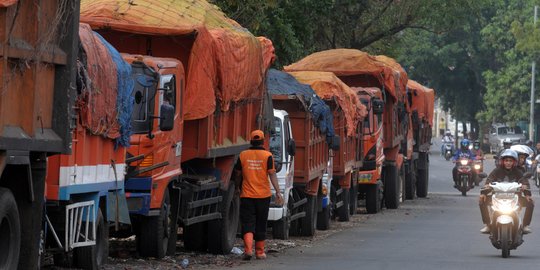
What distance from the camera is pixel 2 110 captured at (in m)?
10.4

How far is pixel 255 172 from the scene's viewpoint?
1753 centimetres

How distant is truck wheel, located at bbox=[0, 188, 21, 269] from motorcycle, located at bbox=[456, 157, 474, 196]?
29.5m

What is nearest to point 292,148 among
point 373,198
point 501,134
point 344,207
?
point 344,207

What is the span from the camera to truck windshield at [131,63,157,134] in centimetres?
1568

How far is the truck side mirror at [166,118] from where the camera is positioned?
1513cm

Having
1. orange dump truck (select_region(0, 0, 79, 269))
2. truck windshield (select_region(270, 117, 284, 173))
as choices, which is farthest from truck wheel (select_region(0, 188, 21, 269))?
truck windshield (select_region(270, 117, 284, 173))

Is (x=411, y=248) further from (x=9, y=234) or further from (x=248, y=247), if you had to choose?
(x=9, y=234)

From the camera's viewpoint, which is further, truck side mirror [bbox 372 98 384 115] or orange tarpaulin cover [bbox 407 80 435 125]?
orange tarpaulin cover [bbox 407 80 435 125]

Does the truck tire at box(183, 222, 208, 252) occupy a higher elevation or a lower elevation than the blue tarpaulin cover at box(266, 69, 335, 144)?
lower

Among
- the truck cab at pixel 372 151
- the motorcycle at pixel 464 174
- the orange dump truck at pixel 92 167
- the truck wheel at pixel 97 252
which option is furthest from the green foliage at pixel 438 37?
the truck wheel at pixel 97 252

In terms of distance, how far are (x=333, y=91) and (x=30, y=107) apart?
50.1 ft

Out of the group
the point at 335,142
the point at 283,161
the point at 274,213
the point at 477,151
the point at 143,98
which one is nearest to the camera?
the point at 143,98

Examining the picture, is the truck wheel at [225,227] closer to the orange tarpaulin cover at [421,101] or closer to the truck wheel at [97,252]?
the truck wheel at [97,252]

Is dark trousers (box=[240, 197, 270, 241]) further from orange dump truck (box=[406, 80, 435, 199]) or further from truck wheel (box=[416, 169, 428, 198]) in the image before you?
truck wheel (box=[416, 169, 428, 198])
